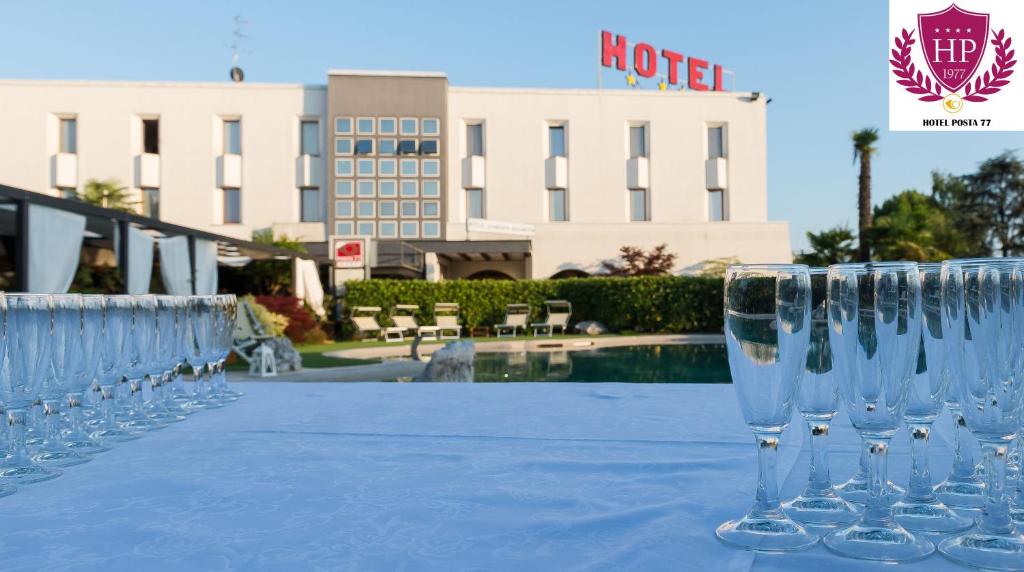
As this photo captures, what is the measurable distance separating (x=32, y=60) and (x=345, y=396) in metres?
31.4

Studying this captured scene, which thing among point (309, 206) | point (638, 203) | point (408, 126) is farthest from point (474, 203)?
point (638, 203)

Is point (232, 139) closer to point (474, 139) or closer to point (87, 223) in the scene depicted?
point (474, 139)

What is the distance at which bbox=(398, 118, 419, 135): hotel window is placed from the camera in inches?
1068

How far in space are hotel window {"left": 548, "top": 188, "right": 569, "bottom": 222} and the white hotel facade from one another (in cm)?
9

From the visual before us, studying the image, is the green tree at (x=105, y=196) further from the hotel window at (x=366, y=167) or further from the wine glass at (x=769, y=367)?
the wine glass at (x=769, y=367)

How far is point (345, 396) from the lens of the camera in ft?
5.82

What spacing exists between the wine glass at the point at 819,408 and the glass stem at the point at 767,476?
2.5 inches

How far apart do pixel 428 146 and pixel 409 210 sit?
2.79 meters

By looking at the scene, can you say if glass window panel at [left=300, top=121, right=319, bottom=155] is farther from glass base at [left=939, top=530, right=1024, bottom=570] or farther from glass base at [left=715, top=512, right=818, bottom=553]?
glass base at [left=939, top=530, right=1024, bottom=570]

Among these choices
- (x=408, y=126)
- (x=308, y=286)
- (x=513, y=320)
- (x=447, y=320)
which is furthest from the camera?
(x=408, y=126)

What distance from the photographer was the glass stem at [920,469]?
0.78 meters

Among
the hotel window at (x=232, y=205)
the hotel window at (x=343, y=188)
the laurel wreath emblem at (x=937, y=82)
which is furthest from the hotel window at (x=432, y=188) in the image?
the laurel wreath emblem at (x=937, y=82)

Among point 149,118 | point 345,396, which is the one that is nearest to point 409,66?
point 149,118

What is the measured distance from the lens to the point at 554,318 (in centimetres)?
2016
